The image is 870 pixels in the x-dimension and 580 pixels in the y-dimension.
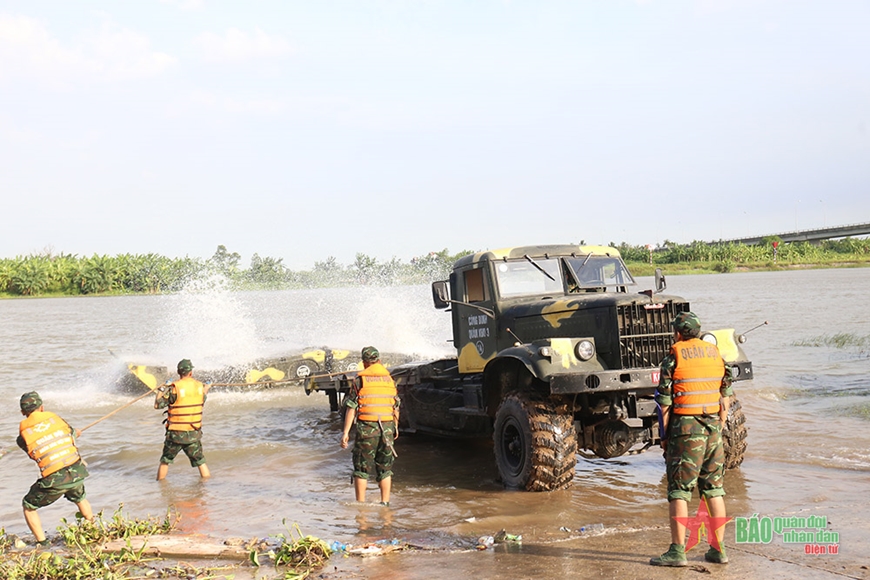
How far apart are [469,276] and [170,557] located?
4978mm

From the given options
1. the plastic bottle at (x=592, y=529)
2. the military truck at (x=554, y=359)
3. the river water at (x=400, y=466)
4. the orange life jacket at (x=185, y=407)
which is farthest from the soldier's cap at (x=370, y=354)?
the orange life jacket at (x=185, y=407)

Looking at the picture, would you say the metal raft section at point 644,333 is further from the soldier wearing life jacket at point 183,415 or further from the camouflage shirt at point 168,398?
the camouflage shirt at point 168,398

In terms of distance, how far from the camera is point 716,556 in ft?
19.4

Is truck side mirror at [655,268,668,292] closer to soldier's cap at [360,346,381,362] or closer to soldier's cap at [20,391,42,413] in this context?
soldier's cap at [360,346,381,362]

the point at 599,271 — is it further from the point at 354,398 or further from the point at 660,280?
the point at 354,398

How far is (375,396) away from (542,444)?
171 cm

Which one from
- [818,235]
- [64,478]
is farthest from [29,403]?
[818,235]

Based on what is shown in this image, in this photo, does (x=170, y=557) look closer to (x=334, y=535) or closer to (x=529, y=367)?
(x=334, y=535)

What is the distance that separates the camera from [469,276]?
10.2m

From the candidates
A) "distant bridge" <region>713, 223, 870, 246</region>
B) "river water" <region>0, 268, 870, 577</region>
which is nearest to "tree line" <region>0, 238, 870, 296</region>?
"distant bridge" <region>713, 223, 870, 246</region>

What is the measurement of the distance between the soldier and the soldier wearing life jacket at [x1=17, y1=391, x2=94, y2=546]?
Result: 5.09 m

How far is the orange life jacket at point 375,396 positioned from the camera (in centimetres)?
829

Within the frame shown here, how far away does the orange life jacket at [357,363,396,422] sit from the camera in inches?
326

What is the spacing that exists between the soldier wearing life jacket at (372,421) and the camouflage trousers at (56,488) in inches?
96.8
